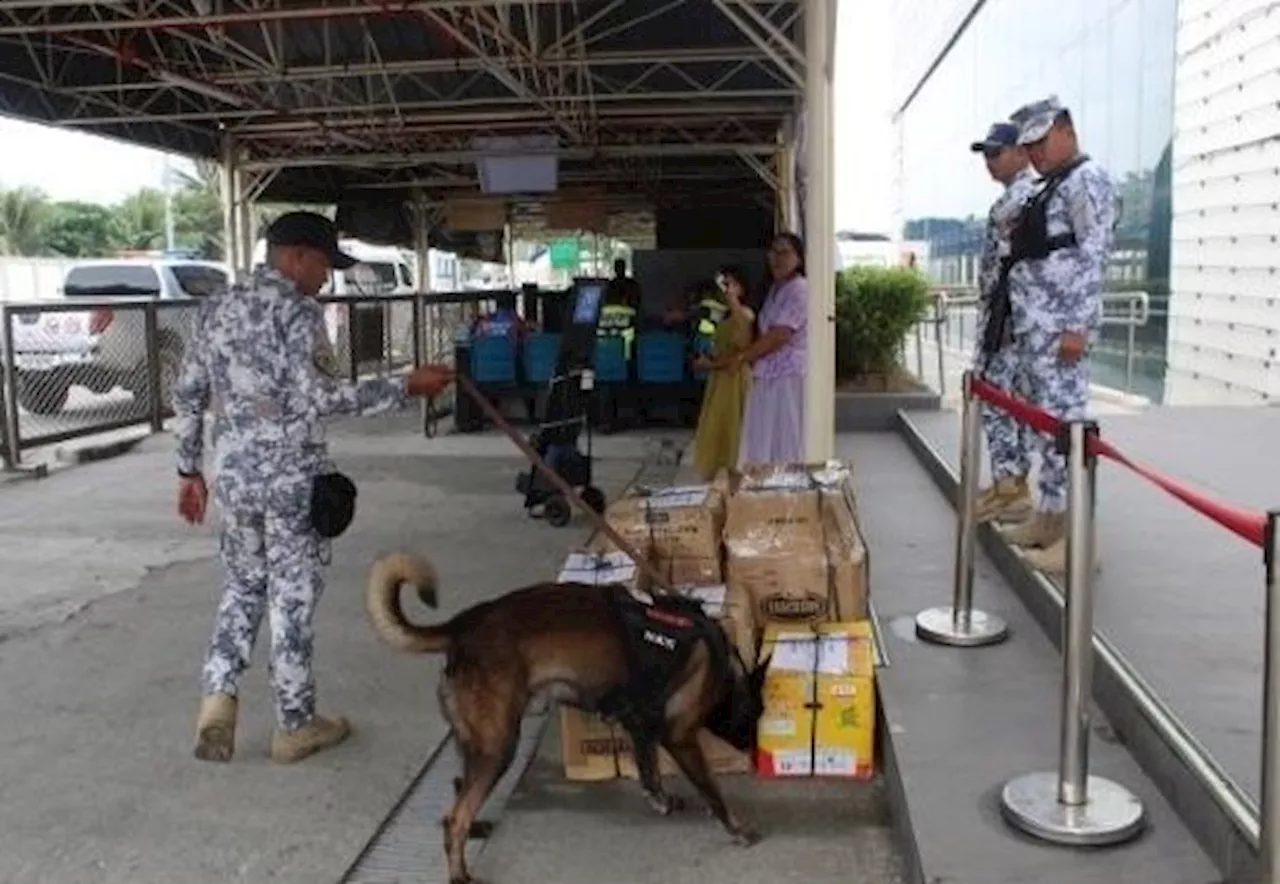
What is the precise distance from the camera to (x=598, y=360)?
12.1 meters

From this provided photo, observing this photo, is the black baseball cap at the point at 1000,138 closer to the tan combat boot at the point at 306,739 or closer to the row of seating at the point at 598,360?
the tan combat boot at the point at 306,739

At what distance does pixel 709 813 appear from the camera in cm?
362

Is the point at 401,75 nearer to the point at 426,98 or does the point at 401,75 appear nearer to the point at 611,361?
the point at 426,98

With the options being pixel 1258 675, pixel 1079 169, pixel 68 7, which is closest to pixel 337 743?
pixel 1258 675

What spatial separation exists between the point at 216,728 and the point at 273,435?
36.7 inches

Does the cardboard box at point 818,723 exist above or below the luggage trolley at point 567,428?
below

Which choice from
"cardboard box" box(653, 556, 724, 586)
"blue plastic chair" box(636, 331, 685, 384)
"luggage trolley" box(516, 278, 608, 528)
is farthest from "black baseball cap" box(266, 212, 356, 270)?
"blue plastic chair" box(636, 331, 685, 384)

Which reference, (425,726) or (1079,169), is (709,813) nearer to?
(425,726)

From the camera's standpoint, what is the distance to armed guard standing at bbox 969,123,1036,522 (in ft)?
15.6

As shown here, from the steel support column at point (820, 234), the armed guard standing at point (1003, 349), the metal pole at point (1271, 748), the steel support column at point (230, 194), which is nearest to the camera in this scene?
the metal pole at point (1271, 748)

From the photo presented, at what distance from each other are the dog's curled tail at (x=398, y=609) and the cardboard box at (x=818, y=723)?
3.34ft

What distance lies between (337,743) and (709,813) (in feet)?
4.27

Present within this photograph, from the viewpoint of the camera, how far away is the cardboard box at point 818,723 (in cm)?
377

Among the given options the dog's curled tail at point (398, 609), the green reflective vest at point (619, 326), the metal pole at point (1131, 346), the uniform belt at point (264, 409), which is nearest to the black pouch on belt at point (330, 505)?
the uniform belt at point (264, 409)
